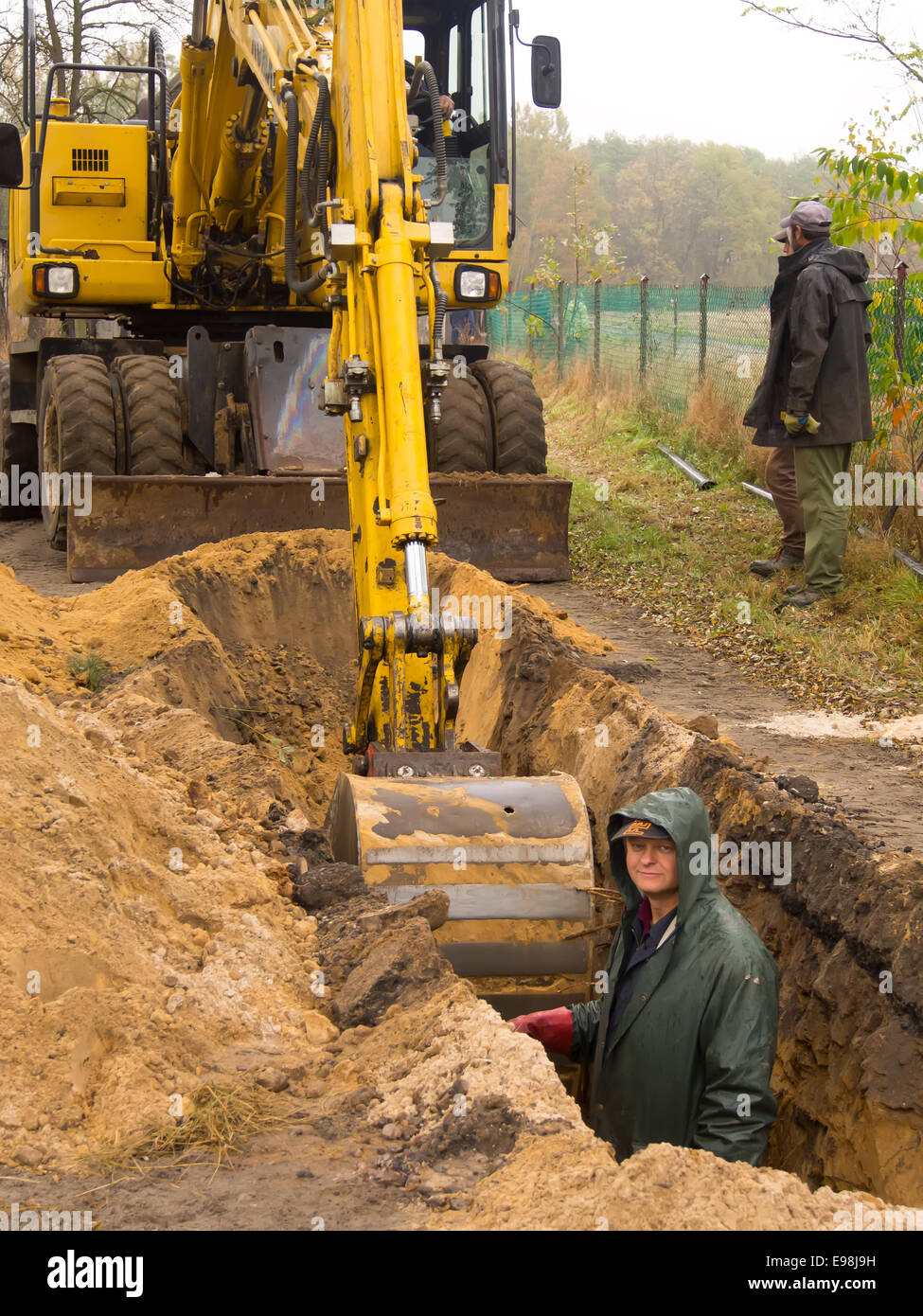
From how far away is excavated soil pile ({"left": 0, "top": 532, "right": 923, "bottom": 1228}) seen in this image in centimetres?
277

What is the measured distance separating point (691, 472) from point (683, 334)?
3649mm

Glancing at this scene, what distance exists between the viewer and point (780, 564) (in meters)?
10.6

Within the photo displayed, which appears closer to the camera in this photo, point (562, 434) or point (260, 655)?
point (260, 655)

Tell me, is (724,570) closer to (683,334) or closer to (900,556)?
(900,556)

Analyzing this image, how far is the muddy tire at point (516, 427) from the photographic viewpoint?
10922mm

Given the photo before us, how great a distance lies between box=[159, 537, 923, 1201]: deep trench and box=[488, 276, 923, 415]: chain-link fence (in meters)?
4.21

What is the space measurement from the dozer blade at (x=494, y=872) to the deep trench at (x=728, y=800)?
74 cm

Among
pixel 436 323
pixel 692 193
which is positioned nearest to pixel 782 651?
pixel 436 323

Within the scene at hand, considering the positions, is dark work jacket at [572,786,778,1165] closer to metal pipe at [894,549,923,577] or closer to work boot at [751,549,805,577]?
metal pipe at [894,549,923,577]

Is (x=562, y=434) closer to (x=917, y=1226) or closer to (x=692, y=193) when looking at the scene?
(x=917, y=1226)

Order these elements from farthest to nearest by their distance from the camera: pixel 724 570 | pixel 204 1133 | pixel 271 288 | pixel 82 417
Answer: pixel 724 570 → pixel 271 288 → pixel 82 417 → pixel 204 1133

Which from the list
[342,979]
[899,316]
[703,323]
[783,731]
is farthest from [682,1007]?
[703,323]

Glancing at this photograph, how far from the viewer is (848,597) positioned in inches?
378

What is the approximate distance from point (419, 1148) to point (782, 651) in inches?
261
